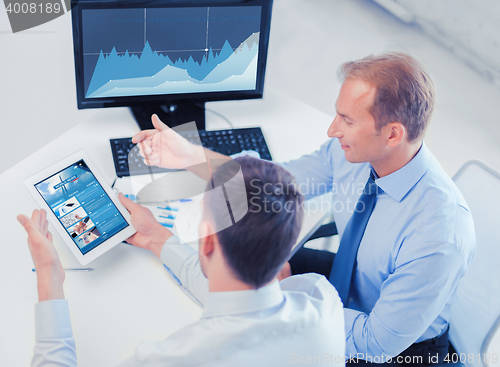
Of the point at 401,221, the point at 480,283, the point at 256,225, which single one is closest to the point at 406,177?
the point at 401,221

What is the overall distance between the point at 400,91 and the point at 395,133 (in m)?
0.11

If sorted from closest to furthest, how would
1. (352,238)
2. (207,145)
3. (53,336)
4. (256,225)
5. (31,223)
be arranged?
(256,225)
(53,336)
(31,223)
(352,238)
(207,145)

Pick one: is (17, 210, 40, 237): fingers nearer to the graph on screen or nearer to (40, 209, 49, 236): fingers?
(40, 209, 49, 236): fingers

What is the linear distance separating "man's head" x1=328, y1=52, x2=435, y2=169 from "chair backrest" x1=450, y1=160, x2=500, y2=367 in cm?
25

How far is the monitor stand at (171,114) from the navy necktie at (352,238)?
578 mm

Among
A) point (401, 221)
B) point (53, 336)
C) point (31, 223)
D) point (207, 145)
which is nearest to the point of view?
point (53, 336)

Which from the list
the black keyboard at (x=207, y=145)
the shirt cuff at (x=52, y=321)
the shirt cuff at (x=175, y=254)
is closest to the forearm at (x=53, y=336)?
the shirt cuff at (x=52, y=321)

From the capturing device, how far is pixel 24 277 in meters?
1.02

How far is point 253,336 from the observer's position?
0.75 m

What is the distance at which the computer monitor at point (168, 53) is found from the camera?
3.93 ft

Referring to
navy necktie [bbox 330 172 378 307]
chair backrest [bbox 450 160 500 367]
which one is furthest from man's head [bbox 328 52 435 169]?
chair backrest [bbox 450 160 500 367]

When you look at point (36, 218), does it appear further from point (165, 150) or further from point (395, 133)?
point (395, 133)

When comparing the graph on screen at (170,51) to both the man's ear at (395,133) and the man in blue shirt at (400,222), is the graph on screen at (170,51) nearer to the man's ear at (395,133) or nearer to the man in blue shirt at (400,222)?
the man in blue shirt at (400,222)

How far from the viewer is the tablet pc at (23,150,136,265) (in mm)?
1029
